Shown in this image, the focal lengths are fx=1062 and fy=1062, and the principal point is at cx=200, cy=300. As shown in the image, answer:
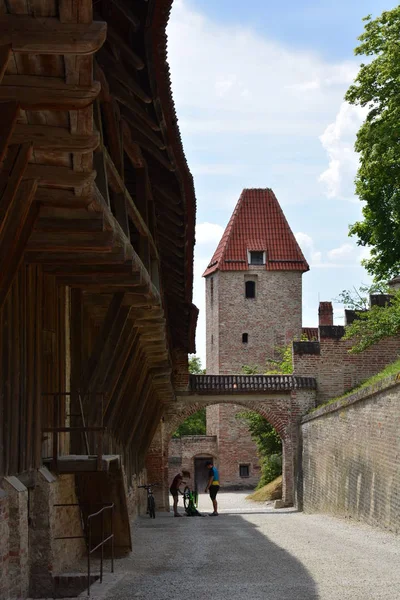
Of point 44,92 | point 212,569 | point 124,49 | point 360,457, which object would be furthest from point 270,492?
point 44,92

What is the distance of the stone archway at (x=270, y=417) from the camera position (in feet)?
118

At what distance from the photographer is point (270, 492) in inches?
1649

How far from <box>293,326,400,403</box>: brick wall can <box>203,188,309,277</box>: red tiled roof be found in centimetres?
2827

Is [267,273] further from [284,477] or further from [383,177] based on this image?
[383,177]

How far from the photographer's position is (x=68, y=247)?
940 cm

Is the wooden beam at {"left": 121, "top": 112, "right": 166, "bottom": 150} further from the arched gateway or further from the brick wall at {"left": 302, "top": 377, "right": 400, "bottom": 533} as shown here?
the arched gateway

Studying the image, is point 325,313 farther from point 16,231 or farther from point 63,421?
point 16,231

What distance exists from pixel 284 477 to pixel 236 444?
24109 mm

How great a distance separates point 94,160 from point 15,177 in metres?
1.74

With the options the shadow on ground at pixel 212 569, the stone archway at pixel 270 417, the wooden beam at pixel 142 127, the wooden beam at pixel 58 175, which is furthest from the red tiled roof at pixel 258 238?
the wooden beam at pixel 58 175

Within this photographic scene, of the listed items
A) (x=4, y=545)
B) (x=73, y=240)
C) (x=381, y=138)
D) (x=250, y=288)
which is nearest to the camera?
(x=73, y=240)

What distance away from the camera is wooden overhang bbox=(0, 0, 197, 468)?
18.4 ft

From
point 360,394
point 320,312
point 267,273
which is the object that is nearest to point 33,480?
point 360,394

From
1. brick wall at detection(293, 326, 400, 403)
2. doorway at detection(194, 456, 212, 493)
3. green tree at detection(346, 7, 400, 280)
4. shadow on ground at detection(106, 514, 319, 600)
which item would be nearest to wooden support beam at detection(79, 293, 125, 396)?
shadow on ground at detection(106, 514, 319, 600)
